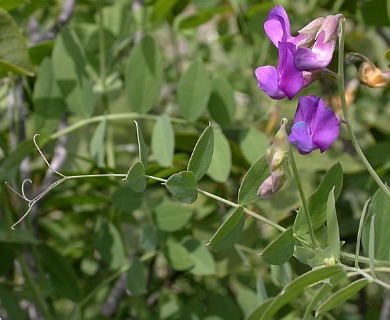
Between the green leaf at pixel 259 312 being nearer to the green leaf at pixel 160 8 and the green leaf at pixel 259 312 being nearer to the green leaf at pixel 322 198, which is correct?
the green leaf at pixel 322 198

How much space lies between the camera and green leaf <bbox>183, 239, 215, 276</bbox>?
805mm

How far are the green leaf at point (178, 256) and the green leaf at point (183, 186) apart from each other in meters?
0.27

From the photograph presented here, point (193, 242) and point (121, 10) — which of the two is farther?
point (121, 10)

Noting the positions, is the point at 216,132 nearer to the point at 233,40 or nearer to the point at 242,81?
the point at 242,81

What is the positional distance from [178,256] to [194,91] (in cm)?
18

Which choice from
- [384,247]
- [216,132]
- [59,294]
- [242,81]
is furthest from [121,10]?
[384,247]

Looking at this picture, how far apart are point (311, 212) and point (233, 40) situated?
2.41 ft

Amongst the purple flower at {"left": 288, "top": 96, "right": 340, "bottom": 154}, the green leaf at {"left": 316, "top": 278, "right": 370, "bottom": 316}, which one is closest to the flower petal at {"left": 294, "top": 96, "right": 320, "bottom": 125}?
the purple flower at {"left": 288, "top": 96, "right": 340, "bottom": 154}

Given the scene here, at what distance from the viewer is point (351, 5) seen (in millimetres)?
1006

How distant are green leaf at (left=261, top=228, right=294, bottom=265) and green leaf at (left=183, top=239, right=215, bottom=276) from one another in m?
0.26

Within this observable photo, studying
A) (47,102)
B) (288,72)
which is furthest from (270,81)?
(47,102)

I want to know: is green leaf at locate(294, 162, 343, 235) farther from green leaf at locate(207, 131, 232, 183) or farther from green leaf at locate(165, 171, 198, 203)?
green leaf at locate(207, 131, 232, 183)

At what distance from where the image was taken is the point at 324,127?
500mm

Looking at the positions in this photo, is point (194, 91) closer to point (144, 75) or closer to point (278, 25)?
point (144, 75)
